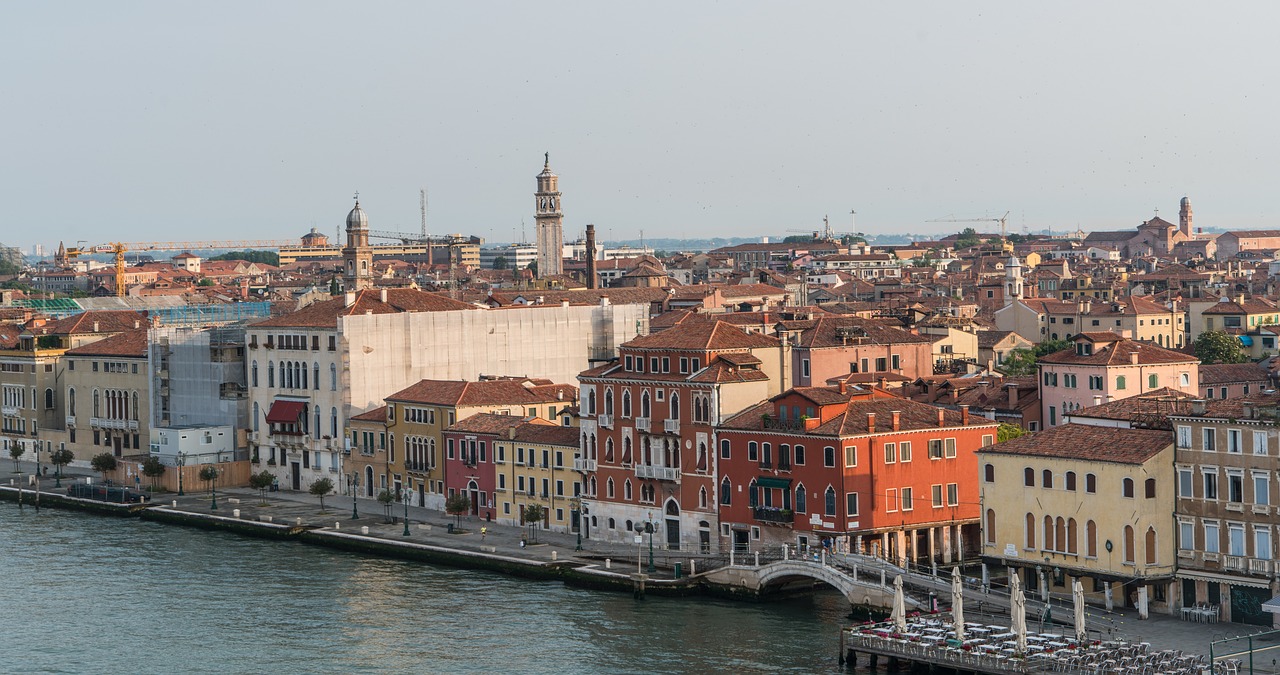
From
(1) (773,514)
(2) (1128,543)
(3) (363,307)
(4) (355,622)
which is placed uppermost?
(3) (363,307)

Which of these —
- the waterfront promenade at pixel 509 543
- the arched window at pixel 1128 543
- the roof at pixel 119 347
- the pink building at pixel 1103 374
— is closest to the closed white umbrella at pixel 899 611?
the waterfront promenade at pixel 509 543

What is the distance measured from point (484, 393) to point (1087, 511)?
17.5 m

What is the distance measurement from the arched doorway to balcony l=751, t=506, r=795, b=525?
212 cm

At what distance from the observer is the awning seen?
160 ft

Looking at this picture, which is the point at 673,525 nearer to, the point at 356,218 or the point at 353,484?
the point at 353,484

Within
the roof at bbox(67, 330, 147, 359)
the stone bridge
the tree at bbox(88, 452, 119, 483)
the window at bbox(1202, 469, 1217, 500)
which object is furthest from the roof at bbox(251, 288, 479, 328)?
the window at bbox(1202, 469, 1217, 500)

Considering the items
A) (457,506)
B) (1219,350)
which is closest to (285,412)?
(457,506)

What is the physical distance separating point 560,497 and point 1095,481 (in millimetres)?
13222

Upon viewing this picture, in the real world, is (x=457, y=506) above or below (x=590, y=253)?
below

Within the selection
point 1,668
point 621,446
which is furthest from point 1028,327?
point 1,668

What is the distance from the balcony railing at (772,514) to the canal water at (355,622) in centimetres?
151

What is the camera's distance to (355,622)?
3344cm

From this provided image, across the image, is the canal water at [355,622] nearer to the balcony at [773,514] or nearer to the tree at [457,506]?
the balcony at [773,514]

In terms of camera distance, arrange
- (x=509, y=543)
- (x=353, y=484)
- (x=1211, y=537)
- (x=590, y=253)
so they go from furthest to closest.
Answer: (x=590, y=253)
(x=353, y=484)
(x=509, y=543)
(x=1211, y=537)
